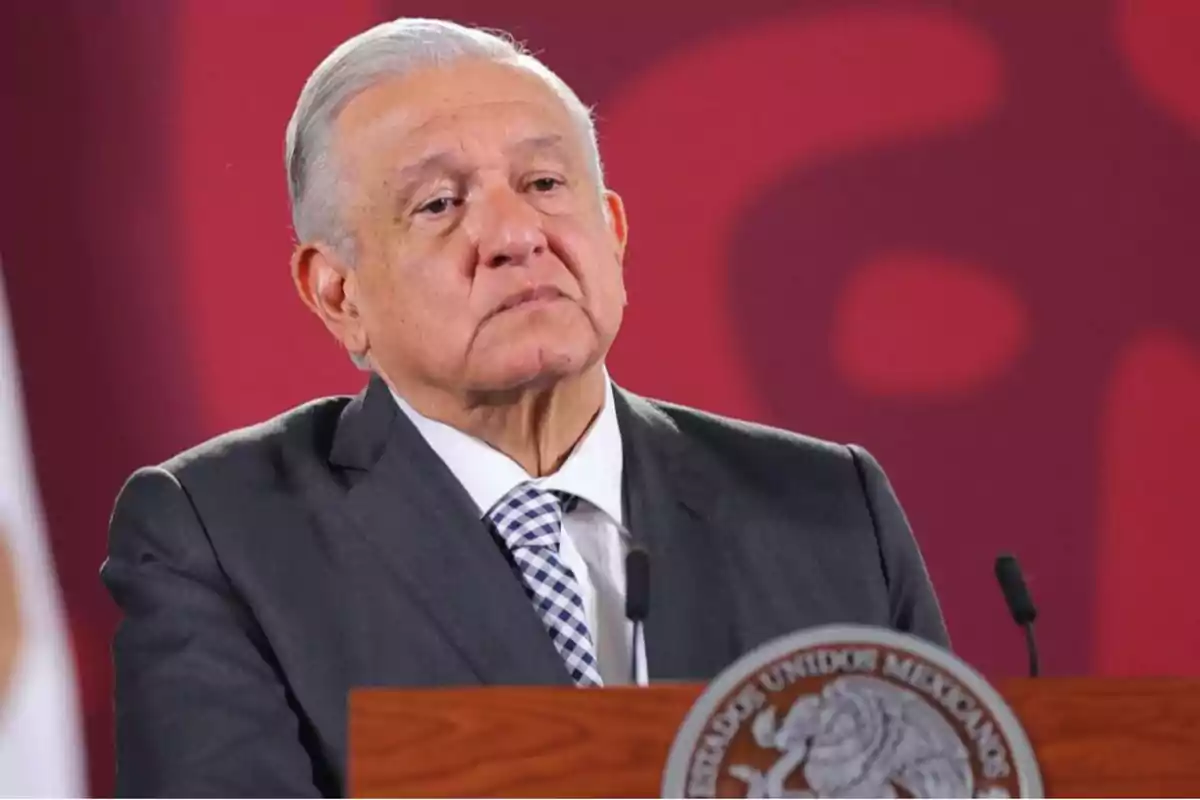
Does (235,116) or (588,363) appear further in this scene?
(235,116)

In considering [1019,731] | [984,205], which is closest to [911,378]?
[984,205]

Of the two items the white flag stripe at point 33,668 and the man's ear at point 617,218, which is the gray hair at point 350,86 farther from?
the white flag stripe at point 33,668

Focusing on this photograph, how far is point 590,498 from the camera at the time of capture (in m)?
1.95

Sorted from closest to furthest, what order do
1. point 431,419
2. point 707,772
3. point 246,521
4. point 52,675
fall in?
point 707,772
point 246,521
point 431,419
point 52,675

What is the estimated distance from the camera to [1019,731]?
124cm

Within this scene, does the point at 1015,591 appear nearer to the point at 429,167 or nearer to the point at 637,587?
the point at 637,587

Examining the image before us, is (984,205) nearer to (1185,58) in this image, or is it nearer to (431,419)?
(1185,58)

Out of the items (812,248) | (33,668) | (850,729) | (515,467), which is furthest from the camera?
(812,248)

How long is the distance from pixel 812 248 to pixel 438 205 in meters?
0.61

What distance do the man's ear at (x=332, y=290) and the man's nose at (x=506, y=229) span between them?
188mm

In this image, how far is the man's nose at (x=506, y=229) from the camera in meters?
1.91

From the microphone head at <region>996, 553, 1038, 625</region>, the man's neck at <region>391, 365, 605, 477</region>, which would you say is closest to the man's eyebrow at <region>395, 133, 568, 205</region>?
the man's neck at <region>391, 365, 605, 477</region>

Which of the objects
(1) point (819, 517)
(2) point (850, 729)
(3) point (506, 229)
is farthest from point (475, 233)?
(2) point (850, 729)

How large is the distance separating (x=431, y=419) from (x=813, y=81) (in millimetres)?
762
